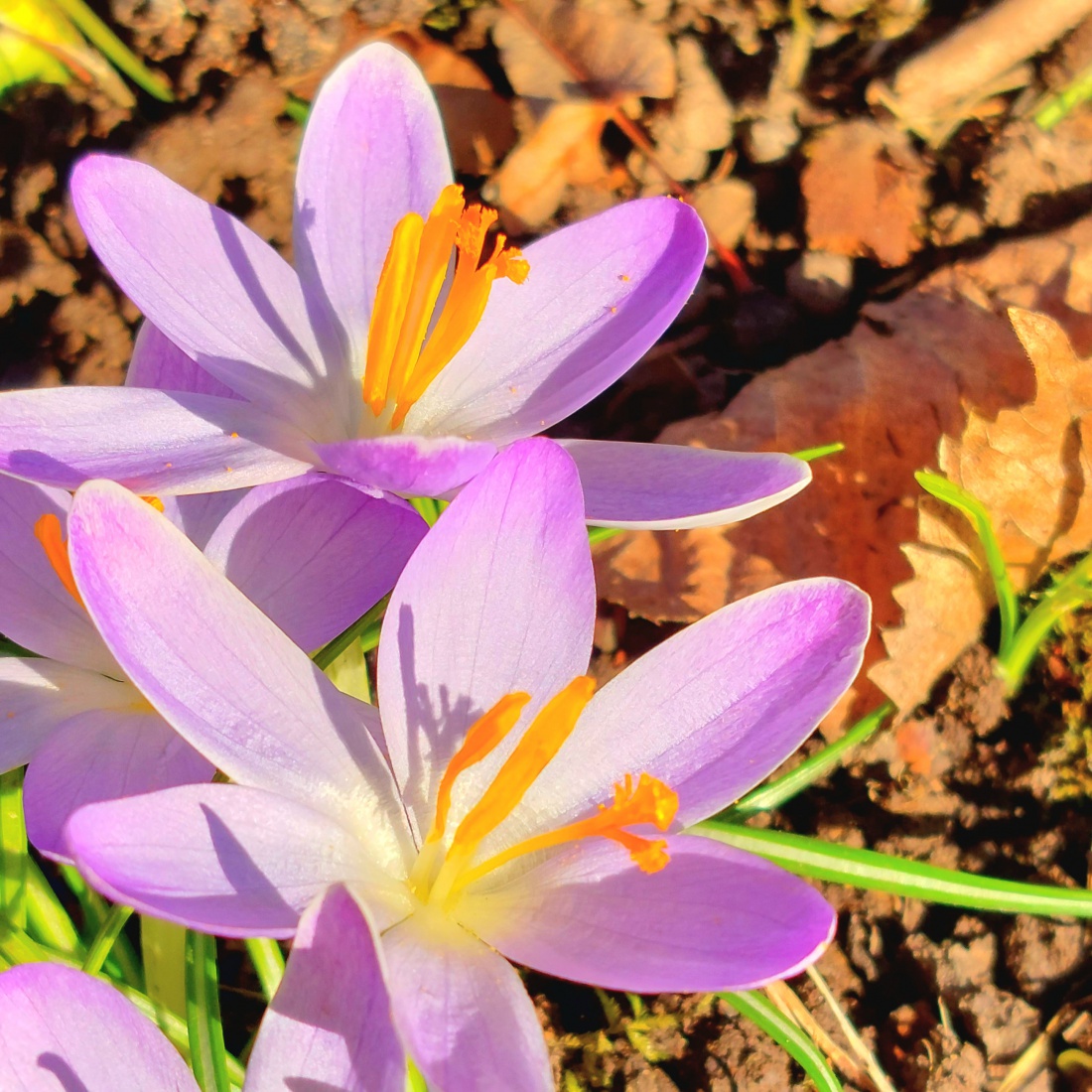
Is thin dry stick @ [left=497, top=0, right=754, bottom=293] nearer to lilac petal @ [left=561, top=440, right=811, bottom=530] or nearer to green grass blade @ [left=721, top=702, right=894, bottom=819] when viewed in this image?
green grass blade @ [left=721, top=702, right=894, bottom=819]

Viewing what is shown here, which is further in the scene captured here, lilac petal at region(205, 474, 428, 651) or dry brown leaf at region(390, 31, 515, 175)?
dry brown leaf at region(390, 31, 515, 175)

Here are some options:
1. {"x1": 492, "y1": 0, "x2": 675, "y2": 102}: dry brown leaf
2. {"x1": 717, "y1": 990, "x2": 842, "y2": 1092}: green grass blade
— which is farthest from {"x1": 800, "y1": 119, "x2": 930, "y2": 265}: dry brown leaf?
{"x1": 717, "y1": 990, "x2": 842, "y2": 1092}: green grass blade

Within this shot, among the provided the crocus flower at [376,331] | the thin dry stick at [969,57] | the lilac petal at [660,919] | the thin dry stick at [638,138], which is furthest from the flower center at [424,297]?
the thin dry stick at [969,57]

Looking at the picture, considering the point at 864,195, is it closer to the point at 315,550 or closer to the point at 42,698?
the point at 315,550

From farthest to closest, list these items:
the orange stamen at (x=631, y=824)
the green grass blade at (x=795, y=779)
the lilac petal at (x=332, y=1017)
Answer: the green grass blade at (x=795, y=779), the orange stamen at (x=631, y=824), the lilac petal at (x=332, y=1017)

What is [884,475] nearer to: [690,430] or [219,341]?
[690,430]

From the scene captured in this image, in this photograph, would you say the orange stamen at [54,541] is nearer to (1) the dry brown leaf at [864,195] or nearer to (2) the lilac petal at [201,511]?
(2) the lilac petal at [201,511]

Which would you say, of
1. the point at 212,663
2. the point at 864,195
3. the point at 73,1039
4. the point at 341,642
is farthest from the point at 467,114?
the point at 73,1039
